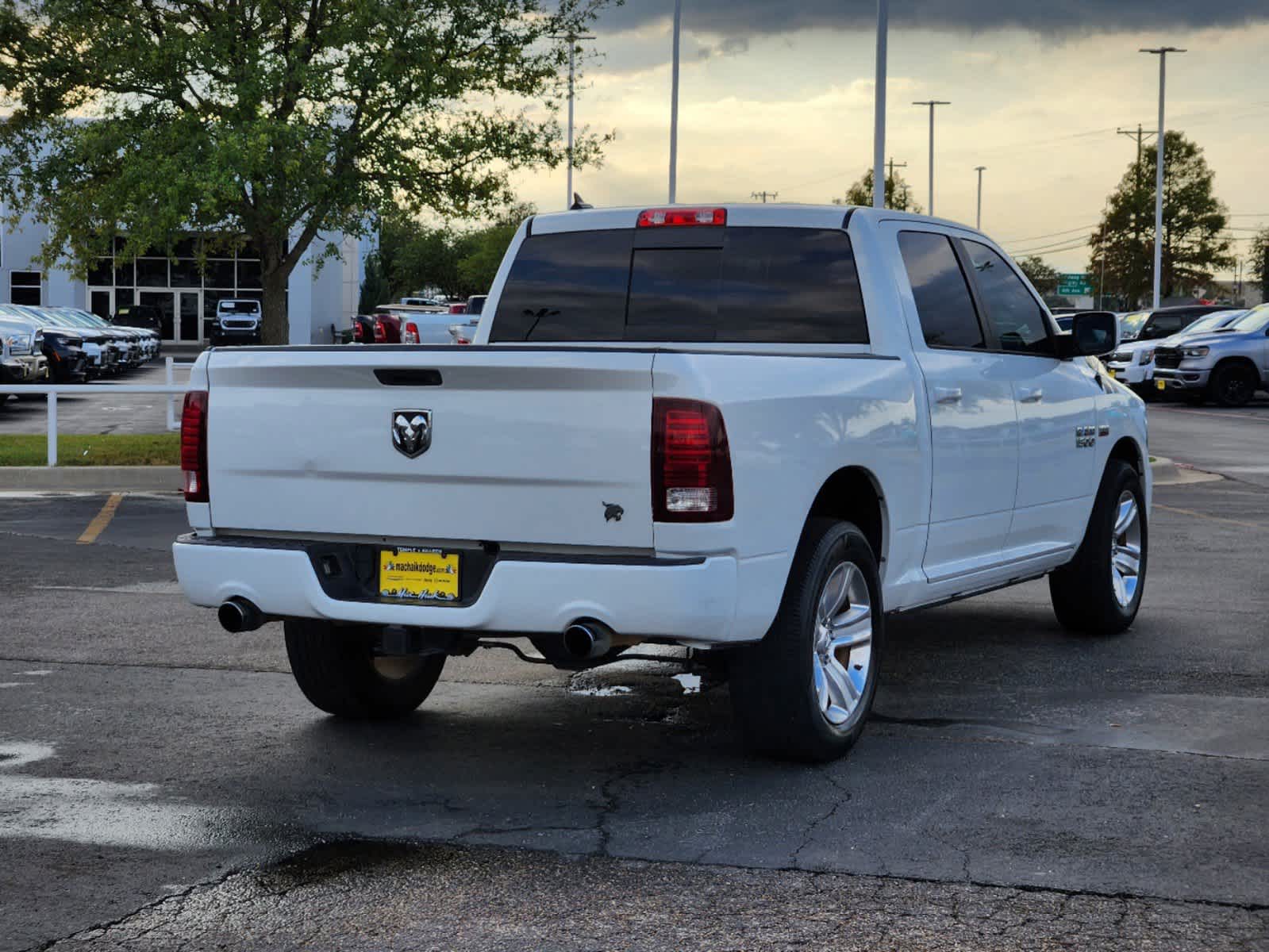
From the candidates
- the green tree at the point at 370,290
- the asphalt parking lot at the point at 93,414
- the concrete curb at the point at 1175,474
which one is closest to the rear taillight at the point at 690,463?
the concrete curb at the point at 1175,474

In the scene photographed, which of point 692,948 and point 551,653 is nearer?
point 692,948

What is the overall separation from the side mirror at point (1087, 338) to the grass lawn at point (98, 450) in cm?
1182

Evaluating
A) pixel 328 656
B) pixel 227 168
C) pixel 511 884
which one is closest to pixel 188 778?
pixel 328 656

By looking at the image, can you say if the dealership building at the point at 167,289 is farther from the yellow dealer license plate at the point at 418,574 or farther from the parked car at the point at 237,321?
the yellow dealer license plate at the point at 418,574

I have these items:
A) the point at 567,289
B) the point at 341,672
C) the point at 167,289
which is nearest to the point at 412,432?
the point at 341,672

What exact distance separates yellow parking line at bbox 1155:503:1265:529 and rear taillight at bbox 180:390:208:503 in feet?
34.2

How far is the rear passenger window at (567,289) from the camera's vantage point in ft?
25.3

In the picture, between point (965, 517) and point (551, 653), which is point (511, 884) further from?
point (965, 517)

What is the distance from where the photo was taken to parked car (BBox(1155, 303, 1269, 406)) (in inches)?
1325

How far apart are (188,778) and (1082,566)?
15.5 ft

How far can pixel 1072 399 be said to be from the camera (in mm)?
8523

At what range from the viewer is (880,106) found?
26000 mm

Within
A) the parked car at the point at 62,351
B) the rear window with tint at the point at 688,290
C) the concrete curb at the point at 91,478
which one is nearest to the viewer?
the rear window with tint at the point at 688,290

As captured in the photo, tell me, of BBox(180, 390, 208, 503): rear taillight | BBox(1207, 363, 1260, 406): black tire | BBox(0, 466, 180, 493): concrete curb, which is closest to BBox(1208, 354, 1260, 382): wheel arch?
BBox(1207, 363, 1260, 406): black tire
